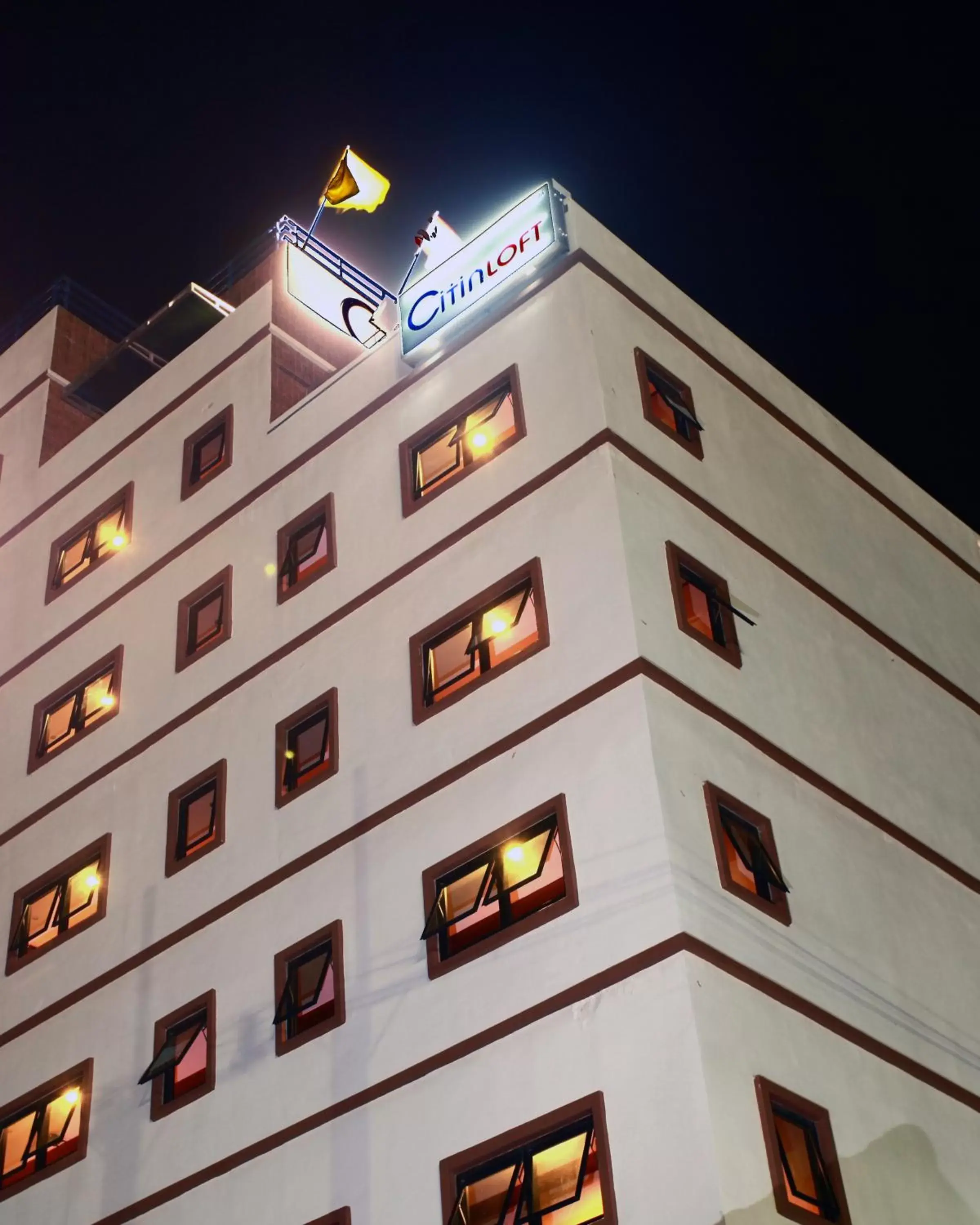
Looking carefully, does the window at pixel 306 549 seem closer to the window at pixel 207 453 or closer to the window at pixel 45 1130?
the window at pixel 207 453

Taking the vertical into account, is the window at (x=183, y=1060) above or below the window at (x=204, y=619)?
below

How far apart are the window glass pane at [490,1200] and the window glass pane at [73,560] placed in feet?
49.4

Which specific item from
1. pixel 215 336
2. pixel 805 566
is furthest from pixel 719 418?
pixel 215 336

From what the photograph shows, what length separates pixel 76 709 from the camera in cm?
2688

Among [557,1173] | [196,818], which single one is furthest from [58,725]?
[557,1173]

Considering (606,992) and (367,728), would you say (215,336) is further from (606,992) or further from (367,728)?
(606,992)

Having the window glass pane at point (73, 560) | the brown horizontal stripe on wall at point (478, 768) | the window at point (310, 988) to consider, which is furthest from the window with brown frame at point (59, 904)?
the window glass pane at point (73, 560)

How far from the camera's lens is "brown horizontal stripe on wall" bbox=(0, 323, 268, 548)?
28.8 m

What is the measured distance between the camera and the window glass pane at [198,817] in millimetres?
23266

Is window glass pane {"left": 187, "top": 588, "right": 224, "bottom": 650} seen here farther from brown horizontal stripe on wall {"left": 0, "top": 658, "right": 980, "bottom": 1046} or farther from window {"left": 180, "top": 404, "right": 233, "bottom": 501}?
brown horizontal stripe on wall {"left": 0, "top": 658, "right": 980, "bottom": 1046}

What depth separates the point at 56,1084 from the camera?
22.5m

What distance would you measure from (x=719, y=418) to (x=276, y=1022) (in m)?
10.9

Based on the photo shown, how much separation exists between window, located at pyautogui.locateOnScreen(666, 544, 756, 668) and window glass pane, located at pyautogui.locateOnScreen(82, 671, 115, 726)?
10038 mm

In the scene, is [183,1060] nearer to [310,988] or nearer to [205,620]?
[310,988]
